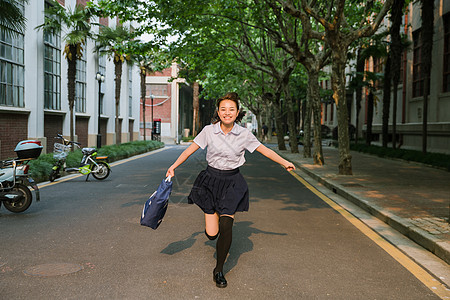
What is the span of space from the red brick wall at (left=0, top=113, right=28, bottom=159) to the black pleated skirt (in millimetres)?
17493

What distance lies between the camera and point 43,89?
915 inches

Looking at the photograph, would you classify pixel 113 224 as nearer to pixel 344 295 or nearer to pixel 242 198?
pixel 242 198

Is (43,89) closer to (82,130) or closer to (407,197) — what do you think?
(82,130)

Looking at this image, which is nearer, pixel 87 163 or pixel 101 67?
pixel 87 163

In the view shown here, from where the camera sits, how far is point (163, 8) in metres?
17.1

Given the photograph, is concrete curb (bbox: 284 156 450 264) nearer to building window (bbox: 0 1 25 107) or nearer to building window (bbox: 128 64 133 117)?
building window (bbox: 0 1 25 107)

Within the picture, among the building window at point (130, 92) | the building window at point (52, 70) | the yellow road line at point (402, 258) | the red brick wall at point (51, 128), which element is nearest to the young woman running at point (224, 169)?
the yellow road line at point (402, 258)

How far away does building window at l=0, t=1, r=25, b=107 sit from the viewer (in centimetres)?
1981

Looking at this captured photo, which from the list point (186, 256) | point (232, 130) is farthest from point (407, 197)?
point (232, 130)

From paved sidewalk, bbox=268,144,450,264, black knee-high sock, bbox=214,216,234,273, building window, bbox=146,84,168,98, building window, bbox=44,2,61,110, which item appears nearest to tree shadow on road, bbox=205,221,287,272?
black knee-high sock, bbox=214,216,234,273

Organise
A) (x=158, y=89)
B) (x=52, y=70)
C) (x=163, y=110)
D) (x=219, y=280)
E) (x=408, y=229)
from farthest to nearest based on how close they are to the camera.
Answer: (x=158, y=89) → (x=163, y=110) → (x=52, y=70) → (x=408, y=229) → (x=219, y=280)

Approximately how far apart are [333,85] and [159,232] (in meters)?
9.27

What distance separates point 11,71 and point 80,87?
9048mm

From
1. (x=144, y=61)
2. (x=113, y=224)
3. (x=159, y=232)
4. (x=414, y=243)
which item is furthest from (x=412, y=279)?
(x=144, y=61)
